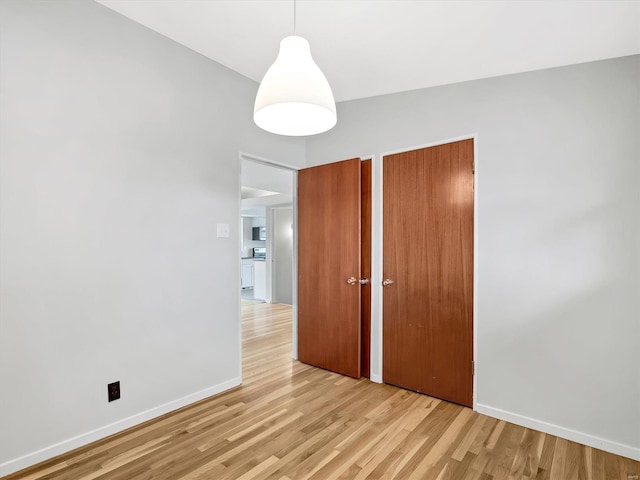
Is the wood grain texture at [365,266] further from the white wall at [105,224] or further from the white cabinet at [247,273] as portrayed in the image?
the white cabinet at [247,273]

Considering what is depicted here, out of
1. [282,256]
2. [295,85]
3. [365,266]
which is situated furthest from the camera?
[282,256]

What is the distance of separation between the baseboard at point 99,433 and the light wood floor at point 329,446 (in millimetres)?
45

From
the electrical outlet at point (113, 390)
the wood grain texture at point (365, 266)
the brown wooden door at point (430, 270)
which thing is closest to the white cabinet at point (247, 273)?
the wood grain texture at point (365, 266)

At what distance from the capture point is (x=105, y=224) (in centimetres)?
216

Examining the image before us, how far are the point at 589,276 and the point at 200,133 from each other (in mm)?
2944

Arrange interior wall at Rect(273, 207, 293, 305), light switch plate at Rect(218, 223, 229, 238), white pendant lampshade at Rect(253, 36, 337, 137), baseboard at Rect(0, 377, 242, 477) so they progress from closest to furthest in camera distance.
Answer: white pendant lampshade at Rect(253, 36, 337, 137) < baseboard at Rect(0, 377, 242, 477) < light switch plate at Rect(218, 223, 229, 238) < interior wall at Rect(273, 207, 293, 305)

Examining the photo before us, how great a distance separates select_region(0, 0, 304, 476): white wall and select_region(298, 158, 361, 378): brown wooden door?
0.89 meters

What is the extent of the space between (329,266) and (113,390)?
78.1 inches

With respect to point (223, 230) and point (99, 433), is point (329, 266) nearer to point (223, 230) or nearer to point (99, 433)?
point (223, 230)

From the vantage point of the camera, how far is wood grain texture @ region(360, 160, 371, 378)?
10.5ft

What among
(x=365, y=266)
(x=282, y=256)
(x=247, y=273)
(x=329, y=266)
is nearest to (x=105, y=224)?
(x=329, y=266)

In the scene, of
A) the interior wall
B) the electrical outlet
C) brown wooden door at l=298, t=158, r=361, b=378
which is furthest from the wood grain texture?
the interior wall

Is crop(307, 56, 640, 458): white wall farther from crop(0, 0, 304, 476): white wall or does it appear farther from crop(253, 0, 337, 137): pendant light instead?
crop(0, 0, 304, 476): white wall

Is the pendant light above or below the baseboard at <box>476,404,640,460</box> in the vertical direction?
above
